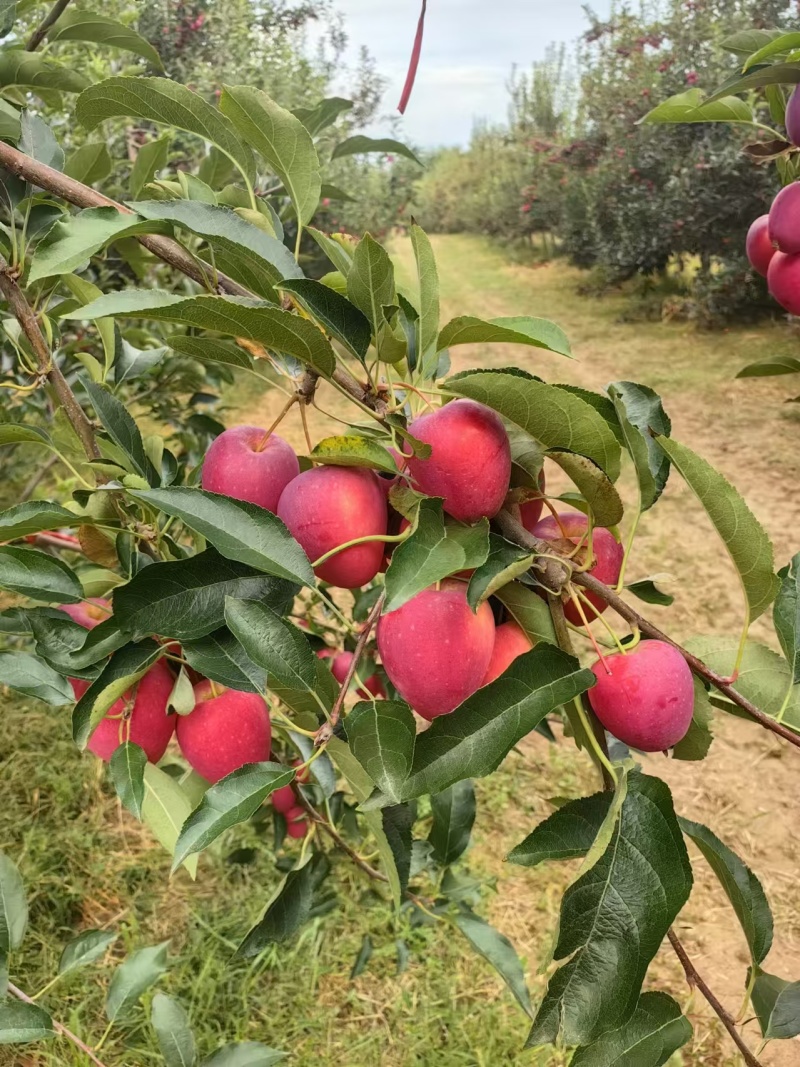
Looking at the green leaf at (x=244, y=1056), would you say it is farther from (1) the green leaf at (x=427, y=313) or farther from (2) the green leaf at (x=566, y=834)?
(1) the green leaf at (x=427, y=313)

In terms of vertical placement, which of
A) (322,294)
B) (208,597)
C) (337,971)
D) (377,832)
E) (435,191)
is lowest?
(337,971)

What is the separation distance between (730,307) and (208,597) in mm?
5088

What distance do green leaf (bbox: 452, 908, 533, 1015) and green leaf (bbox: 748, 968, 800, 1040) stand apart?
28 cm

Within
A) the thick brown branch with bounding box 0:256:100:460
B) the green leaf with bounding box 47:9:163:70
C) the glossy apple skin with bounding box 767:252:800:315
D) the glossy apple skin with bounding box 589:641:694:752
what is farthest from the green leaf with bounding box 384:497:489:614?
the green leaf with bounding box 47:9:163:70

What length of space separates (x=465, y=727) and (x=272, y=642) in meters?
0.11

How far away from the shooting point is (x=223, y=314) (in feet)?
1.16

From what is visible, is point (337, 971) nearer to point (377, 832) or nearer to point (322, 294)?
point (377, 832)

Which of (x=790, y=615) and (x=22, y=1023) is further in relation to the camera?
(x=22, y=1023)

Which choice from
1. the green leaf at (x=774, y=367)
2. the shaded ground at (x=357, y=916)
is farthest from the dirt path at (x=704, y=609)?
the green leaf at (x=774, y=367)

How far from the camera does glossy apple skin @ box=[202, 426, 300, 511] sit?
0.47m

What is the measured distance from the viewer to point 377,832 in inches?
21.2

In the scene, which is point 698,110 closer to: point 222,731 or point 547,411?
point 547,411

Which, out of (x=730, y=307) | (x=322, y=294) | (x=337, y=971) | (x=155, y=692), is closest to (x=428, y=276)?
(x=322, y=294)

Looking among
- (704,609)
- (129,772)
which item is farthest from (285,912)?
(704,609)
